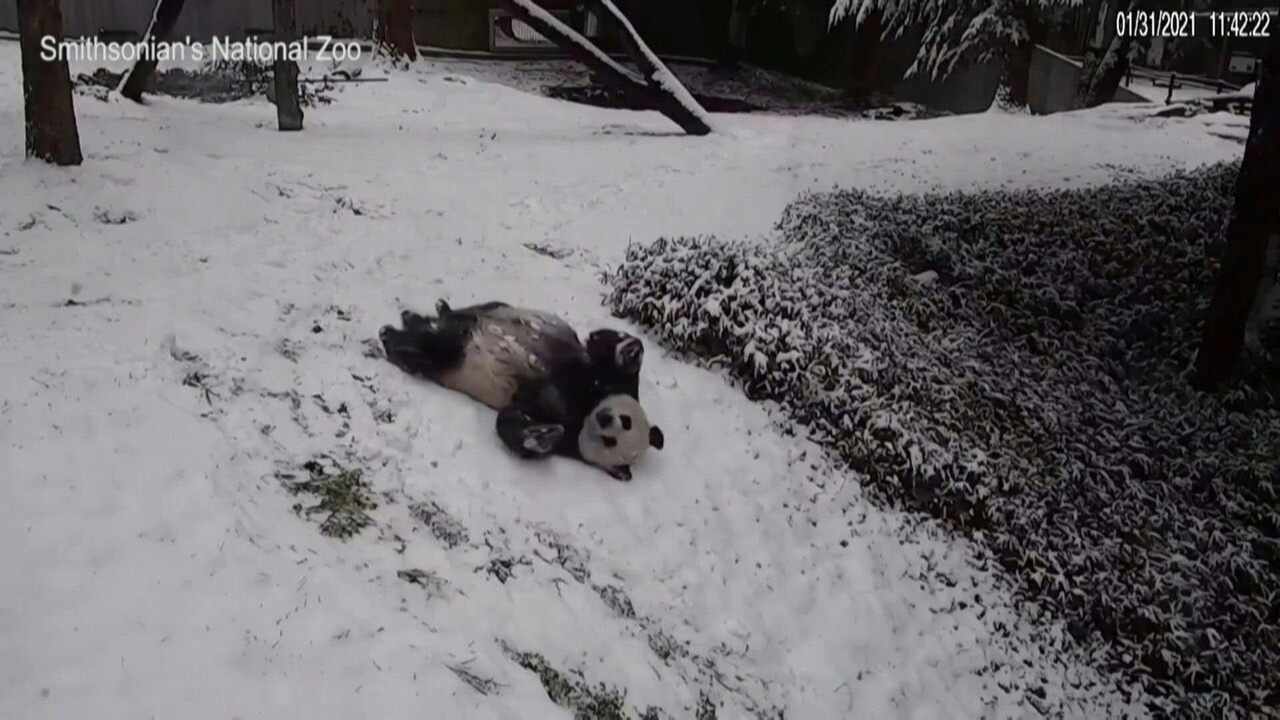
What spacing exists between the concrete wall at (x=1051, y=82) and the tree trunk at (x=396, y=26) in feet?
41.8

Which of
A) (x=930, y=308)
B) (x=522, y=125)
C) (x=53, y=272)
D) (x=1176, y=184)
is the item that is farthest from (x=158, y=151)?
(x=1176, y=184)

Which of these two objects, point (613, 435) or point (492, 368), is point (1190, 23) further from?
point (492, 368)

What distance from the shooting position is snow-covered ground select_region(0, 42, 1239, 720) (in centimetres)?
348

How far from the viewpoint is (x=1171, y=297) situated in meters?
8.83

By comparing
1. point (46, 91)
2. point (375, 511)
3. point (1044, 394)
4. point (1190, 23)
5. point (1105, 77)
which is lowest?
point (1044, 394)

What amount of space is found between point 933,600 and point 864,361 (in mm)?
2069

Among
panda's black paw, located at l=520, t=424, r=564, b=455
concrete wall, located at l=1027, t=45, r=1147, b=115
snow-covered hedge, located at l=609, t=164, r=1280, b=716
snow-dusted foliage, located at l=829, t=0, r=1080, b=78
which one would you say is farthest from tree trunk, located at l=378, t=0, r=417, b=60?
panda's black paw, located at l=520, t=424, r=564, b=455

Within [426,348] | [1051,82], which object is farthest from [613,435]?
[1051,82]

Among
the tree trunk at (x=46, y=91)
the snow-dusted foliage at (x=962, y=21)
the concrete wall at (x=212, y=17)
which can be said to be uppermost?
the snow-dusted foliage at (x=962, y=21)

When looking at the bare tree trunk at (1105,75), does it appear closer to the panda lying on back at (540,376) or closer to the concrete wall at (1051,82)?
the concrete wall at (1051,82)

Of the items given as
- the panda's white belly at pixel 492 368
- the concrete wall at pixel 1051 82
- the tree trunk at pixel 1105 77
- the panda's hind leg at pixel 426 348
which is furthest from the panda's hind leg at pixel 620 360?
the concrete wall at pixel 1051 82

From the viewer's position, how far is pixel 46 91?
7.96 m

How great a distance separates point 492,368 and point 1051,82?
1811cm

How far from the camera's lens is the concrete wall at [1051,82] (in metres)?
19.5
